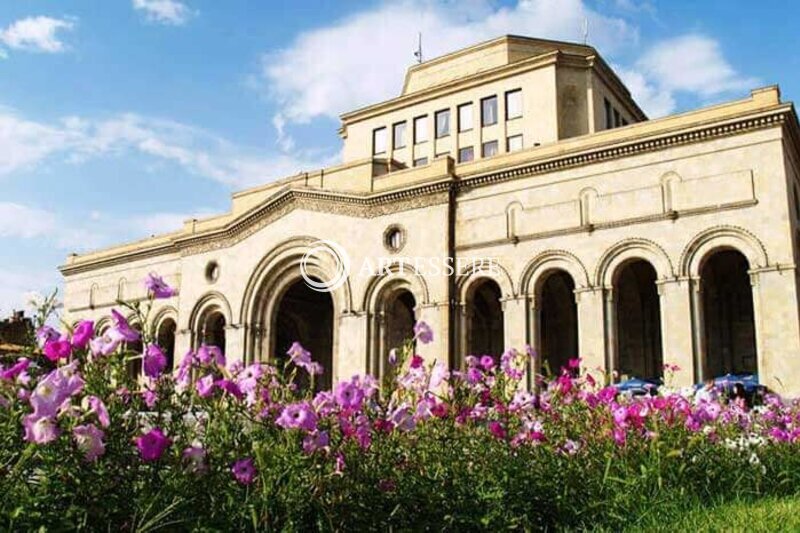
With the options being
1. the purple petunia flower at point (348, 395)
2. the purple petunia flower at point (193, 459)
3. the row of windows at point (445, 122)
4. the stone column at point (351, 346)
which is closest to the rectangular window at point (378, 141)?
the row of windows at point (445, 122)

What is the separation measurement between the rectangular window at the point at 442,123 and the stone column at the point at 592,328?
15.2 meters

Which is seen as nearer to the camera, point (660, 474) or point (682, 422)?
point (660, 474)

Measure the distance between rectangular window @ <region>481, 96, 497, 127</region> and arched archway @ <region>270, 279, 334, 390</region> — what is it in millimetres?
11520

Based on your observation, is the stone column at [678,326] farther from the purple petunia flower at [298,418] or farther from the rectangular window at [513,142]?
the purple petunia flower at [298,418]

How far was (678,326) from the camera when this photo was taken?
21625mm

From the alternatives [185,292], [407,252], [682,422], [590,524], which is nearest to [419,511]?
[590,524]

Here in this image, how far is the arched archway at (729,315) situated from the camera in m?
26.2

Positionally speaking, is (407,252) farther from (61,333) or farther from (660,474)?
(61,333)

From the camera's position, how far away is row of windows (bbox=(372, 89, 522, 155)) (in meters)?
34.3

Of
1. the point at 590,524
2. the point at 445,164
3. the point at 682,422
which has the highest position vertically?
the point at 445,164

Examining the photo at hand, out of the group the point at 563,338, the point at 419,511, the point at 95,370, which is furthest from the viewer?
the point at 563,338

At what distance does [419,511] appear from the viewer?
17.8 feet

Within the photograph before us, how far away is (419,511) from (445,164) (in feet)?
73.4

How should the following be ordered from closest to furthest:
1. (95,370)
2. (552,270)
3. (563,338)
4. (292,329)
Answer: (95,370) → (552,270) → (563,338) → (292,329)
